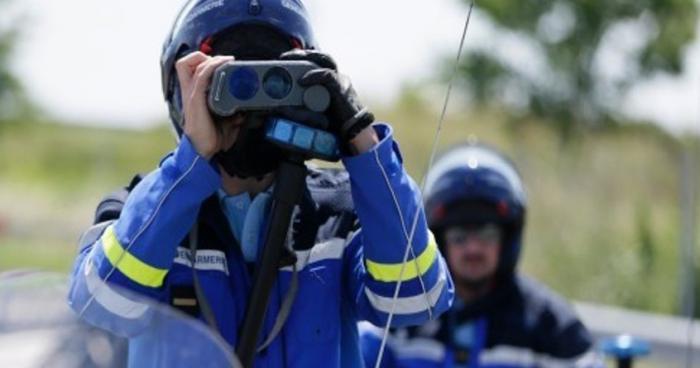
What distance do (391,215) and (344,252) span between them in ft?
0.79

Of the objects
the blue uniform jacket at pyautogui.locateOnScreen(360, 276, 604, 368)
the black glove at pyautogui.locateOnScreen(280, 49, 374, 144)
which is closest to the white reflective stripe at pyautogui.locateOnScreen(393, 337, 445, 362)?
the blue uniform jacket at pyautogui.locateOnScreen(360, 276, 604, 368)

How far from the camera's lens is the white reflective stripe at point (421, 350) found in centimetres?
603

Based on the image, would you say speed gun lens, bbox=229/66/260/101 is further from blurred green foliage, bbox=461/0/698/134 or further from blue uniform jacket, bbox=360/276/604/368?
blurred green foliage, bbox=461/0/698/134

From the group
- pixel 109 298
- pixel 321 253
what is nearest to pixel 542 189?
pixel 321 253

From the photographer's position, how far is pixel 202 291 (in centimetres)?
368

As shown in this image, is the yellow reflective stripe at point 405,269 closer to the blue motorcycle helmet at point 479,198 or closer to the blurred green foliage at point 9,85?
the blue motorcycle helmet at point 479,198

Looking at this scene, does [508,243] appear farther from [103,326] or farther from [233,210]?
[103,326]

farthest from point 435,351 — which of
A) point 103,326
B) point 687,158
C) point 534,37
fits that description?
point 534,37

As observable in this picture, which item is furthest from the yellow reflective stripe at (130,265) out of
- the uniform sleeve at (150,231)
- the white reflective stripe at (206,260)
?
the white reflective stripe at (206,260)

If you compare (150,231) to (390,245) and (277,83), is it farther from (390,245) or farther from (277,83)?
(390,245)

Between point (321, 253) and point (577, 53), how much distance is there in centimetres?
2178

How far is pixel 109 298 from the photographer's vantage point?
3457mm

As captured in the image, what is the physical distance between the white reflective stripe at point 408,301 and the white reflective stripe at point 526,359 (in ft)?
7.58

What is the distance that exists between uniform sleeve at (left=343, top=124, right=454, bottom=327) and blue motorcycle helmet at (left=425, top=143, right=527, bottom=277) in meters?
2.58
